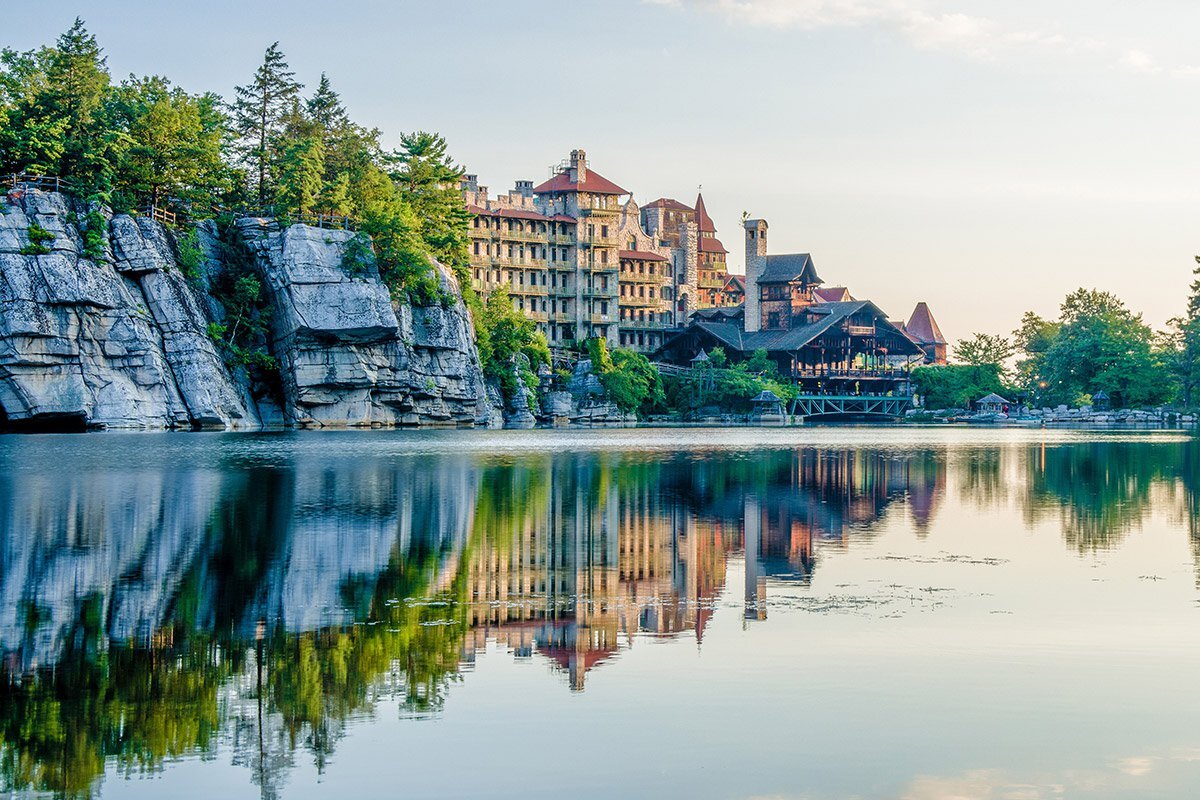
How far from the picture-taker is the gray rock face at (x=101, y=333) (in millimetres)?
71750

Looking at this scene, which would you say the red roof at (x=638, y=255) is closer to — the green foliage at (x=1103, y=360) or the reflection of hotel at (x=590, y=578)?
the green foliage at (x=1103, y=360)

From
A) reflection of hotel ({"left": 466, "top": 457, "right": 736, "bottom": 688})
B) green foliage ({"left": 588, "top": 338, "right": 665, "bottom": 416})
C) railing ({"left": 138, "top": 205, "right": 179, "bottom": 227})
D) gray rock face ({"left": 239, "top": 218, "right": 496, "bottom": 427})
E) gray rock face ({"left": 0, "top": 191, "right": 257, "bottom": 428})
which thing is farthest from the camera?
green foliage ({"left": 588, "top": 338, "right": 665, "bottom": 416})

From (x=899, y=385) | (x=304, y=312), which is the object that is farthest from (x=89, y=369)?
(x=899, y=385)

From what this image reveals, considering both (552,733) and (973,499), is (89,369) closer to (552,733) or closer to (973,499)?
(973,499)

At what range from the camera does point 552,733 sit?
1273 cm

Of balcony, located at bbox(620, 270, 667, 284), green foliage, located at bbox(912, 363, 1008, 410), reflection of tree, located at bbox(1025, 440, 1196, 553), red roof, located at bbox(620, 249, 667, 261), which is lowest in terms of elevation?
reflection of tree, located at bbox(1025, 440, 1196, 553)

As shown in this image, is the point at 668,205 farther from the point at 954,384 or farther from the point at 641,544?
the point at 641,544

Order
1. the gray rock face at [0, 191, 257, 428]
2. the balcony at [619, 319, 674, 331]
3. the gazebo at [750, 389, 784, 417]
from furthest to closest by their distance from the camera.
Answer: the balcony at [619, 319, 674, 331] → the gazebo at [750, 389, 784, 417] → the gray rock face at [0, 191, 257, 428]

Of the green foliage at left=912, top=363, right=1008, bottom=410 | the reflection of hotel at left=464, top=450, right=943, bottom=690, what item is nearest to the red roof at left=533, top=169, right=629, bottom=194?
the green foliage at left=912, top=363, right=1008, bottom=410

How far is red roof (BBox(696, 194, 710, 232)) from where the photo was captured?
186m

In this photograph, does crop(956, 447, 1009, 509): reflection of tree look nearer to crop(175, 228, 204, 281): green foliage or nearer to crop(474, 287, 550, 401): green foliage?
crop(175, 228, 204, 281): green foliage

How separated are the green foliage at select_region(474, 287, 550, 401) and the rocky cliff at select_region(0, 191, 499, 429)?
9.09 meters

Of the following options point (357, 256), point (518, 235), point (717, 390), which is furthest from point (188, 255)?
point (717, 390)

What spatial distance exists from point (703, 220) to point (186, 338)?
379 feet
